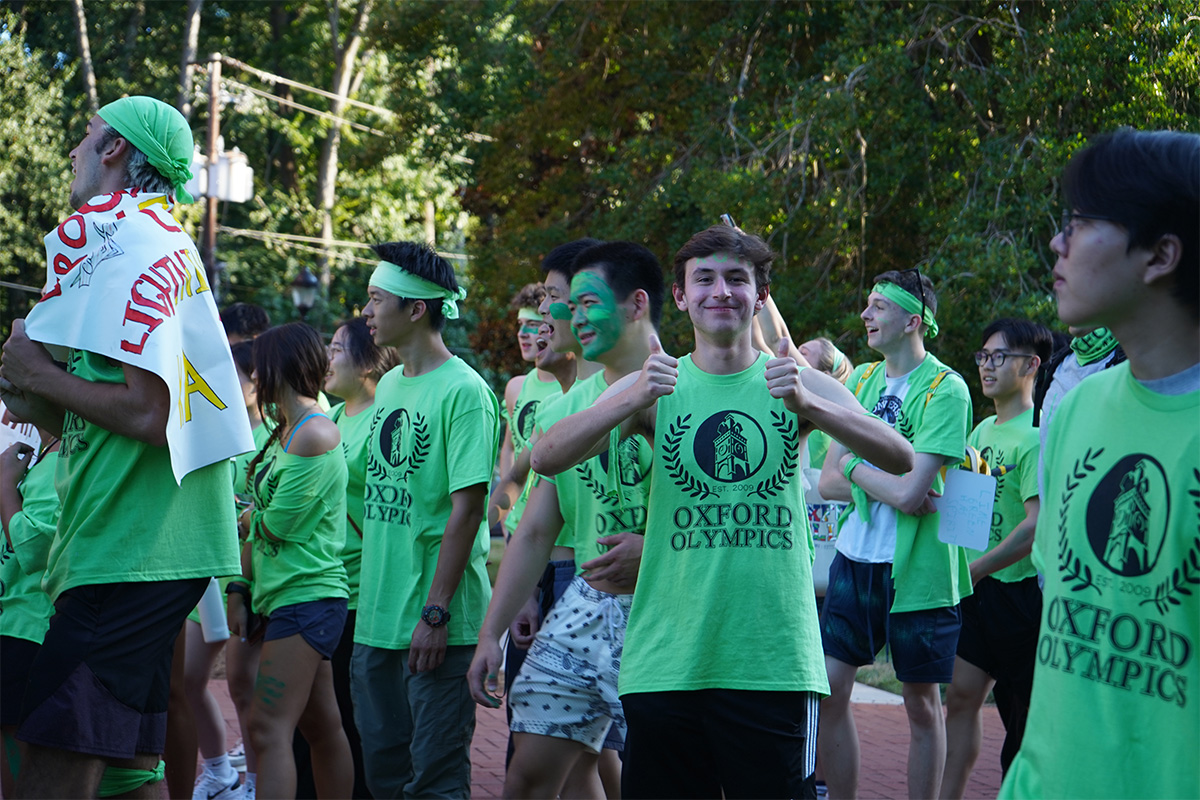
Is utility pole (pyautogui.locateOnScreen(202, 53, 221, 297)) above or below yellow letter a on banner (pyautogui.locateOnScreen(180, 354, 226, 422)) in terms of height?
above

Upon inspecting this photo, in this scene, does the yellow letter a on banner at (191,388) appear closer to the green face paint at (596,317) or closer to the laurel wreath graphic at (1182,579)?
the green face paint at (596,317)

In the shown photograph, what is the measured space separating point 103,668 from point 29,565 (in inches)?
63.5

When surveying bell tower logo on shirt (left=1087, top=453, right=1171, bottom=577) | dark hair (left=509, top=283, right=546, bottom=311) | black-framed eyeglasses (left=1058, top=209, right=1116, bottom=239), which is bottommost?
bell tower logo on shirt (left=1087, top=453, right=1171, bottom=577)

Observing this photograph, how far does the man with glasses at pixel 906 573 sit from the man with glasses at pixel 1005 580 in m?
0.32

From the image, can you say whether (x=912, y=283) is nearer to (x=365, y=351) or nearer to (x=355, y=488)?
(x=365, y=351)

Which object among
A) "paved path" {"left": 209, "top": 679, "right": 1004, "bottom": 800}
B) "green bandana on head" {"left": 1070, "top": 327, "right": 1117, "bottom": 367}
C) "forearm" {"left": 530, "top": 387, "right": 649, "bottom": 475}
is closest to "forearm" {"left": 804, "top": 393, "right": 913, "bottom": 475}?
"forearm" {"left": 530, "top": 387, "right": 649, "bottom": 475}

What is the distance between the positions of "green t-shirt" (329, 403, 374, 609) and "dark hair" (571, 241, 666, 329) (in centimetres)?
174

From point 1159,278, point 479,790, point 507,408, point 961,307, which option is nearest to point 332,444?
point 479,790

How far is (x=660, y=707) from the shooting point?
342cm

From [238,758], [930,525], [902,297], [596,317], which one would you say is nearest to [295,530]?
[596,317]

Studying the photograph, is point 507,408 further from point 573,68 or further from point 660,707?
point 573,68

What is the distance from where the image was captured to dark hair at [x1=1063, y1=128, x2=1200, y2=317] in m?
2.14

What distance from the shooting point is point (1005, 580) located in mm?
6156

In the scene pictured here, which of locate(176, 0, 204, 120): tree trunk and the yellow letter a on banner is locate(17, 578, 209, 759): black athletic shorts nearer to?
the yellow letter a on banner
